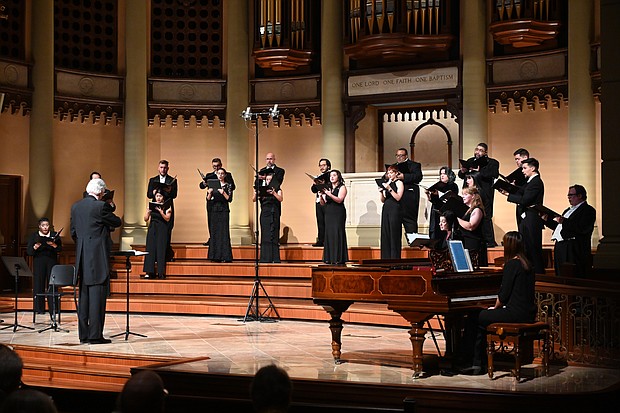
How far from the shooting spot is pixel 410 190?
1195cm

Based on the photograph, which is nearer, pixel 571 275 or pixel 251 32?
pixel 571 275

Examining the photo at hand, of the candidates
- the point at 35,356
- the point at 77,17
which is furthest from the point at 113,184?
the point at 35,356

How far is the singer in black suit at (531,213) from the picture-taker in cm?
874

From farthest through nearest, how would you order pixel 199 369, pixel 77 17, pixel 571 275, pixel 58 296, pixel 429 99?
pixel 77 17, pixel 429 99, pixel 58 296, pixel 571 275, pixel 199 369

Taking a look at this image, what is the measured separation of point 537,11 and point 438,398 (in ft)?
27.1

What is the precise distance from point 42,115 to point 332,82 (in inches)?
185

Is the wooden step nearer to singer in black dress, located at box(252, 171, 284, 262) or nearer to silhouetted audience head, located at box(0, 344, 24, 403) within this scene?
silhouetted audience head, located at box(0, 344, 24, 403)

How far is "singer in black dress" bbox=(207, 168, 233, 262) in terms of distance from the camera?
12.6 m

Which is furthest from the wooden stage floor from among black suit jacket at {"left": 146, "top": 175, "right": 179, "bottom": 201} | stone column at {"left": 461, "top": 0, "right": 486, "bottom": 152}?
stone column at {"left": 461, "top": 0, "right": 486, "bottom": 152}

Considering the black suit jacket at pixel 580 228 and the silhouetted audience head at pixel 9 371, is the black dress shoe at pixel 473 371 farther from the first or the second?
the silhouetted audience head at pixel 9 371

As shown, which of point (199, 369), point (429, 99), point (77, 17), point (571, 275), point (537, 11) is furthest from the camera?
point (77, 17)

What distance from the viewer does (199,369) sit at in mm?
7145

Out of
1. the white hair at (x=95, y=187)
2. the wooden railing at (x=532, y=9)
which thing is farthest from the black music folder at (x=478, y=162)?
the white hair at (x=95, y=187)

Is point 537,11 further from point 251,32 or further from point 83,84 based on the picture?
point 83,84
